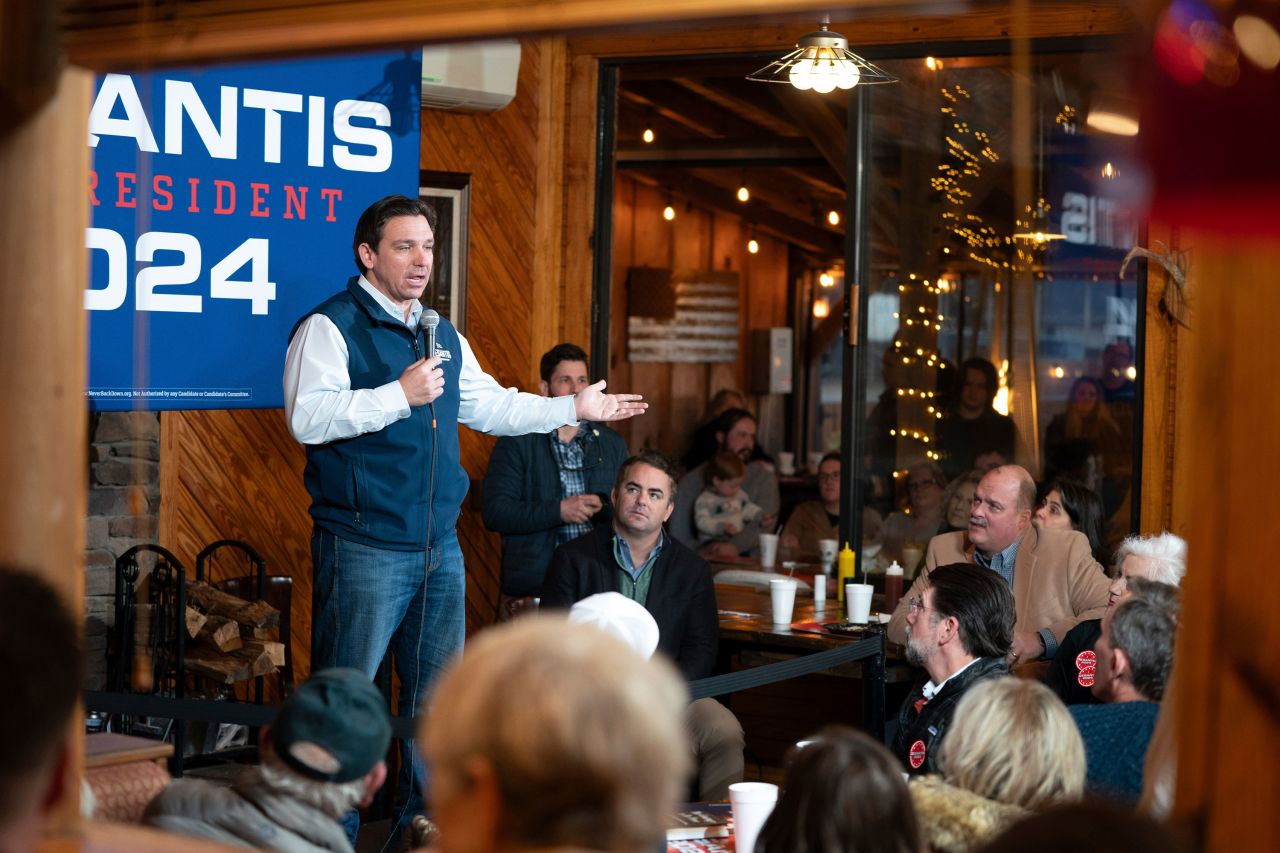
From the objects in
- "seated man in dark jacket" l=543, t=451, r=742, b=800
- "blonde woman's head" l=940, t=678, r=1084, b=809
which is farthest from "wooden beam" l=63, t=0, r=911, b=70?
"seated man in dark jacket" l=543, t=451, r=742, b=800

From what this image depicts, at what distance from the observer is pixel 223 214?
4.68m

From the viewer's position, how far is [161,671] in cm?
488

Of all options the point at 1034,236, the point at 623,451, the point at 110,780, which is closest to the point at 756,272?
the point at 1034,236

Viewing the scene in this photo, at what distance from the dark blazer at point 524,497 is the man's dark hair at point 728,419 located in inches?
107

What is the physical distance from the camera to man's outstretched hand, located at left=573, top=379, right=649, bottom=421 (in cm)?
426

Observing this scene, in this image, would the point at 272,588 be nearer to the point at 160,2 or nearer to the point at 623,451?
the point at 623,451

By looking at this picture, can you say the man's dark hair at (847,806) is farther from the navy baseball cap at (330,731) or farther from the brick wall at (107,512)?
the brick wall at (107,512)

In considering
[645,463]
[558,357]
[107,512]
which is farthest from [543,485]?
[107,512]

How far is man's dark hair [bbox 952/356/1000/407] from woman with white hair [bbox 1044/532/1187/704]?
2.29m

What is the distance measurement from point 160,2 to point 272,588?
141 inches

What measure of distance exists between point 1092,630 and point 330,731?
245cm

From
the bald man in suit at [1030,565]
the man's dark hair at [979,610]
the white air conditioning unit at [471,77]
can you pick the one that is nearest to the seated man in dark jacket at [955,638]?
the man's dark hair at [979,610]

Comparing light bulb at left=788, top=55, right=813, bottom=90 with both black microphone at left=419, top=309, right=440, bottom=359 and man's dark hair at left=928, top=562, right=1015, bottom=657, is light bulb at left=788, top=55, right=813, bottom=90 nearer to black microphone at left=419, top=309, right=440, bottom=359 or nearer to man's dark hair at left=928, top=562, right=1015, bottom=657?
black microphone at left=419, top=309, right=440, bottom=359

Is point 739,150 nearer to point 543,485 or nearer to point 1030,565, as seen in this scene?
point 543,485
